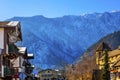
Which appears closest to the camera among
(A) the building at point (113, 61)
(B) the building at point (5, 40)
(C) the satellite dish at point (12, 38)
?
(B) the building at point (5, 40)

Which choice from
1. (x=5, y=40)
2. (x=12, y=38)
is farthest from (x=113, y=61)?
(x=5, y=40)

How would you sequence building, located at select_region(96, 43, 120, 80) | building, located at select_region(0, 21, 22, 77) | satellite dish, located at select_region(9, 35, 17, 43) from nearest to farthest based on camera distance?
building, located at select_region(0, 21, 22, 77)
satellite dish, located at select_region(9, 35, 17, 43)
building, located at select_region(96, 43, 120, 80)

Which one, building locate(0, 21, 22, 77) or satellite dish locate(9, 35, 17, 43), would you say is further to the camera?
satellite dish locate(9, 35, 17, 43)

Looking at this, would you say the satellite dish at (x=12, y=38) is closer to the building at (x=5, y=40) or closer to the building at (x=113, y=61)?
the building at (x=5, y=40)

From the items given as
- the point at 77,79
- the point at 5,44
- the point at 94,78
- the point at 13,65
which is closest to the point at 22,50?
the point at 13,65

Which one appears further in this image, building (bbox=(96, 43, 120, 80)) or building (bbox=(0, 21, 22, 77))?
building (bbox=(96, 43, 120, 80))

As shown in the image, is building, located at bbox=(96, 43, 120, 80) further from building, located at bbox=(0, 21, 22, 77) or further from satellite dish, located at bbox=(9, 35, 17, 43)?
building, located at bbox=(0, 21, 22, 77)

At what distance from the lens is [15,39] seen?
2522 inches

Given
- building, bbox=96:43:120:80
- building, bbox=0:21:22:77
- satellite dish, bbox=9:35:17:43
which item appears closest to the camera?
building, bbox=0:21:22:77

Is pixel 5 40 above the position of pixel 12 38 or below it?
below

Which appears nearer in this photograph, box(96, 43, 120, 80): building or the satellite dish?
the satellite dish

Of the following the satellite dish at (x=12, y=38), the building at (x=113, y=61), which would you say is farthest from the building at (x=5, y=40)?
the building at (x=113, y=61)

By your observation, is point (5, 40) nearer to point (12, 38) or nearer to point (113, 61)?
point (12, 38)

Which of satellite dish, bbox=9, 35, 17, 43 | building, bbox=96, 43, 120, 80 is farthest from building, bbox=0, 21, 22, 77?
building, bbox=96, 43, 120, 80
